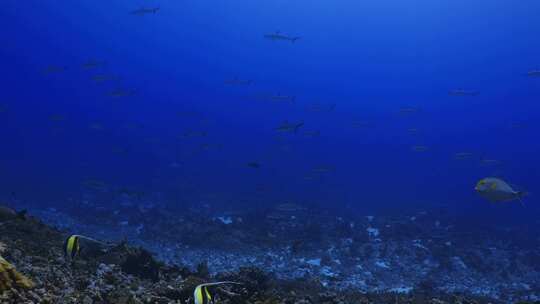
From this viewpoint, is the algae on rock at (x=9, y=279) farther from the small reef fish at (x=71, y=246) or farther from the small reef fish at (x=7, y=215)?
the small reef fish at (x=7, y=215)

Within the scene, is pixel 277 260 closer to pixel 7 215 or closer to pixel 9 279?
pixel 7 215

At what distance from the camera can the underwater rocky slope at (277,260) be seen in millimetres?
5742

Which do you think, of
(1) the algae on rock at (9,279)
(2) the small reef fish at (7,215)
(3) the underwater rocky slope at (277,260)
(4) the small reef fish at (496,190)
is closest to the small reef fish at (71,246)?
(3) the underwater rocky slope at (277,260)

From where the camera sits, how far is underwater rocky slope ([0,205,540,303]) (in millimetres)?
5742

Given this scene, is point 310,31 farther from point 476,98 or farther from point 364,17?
point 476,98

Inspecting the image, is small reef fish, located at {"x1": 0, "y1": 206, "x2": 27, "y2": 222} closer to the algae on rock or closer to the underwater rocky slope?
the underwater rocky slope

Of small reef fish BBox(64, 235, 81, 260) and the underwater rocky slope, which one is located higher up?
small reef fish BBox(64, 235, 81, 260)

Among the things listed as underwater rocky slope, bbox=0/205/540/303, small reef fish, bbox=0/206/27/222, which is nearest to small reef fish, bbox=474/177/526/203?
underwater rocky slope, bbox=0/205/540/303

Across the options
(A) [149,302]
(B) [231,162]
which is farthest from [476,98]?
(A) [149,302]

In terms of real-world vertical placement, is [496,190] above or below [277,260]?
above

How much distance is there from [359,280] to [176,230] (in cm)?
803

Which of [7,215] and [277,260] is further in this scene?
[277,260]

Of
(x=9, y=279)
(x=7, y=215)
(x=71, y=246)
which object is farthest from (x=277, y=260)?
(x=9, y=279)

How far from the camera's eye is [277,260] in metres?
13.1
